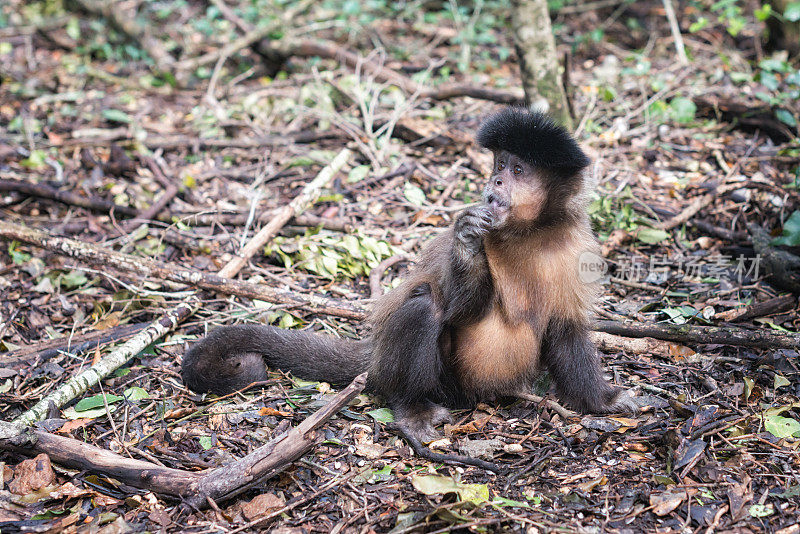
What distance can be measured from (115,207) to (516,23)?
406 cm

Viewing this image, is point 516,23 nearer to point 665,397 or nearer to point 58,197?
point 665,397

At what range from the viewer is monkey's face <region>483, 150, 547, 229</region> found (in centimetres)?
401

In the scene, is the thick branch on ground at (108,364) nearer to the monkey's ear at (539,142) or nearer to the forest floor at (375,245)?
the forest floor at (375,245)

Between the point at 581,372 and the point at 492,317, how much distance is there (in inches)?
26.8

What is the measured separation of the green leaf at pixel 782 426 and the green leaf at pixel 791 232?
5.89 feet

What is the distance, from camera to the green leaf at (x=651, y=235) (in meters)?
5.84

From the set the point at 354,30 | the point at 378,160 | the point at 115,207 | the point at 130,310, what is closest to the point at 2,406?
the point at 130,310

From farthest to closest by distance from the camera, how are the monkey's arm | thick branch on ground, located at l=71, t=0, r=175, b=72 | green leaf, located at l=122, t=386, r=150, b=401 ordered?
thick branch on ground, located at l=71, t=0, r=175, b=72 → green leaf, located at l=122, t=386, r=150, b=401 → the monkey's arm

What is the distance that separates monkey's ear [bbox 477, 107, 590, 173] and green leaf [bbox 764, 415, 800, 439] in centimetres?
178

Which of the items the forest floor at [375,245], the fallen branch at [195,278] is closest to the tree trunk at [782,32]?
the forest floor at [375,245]

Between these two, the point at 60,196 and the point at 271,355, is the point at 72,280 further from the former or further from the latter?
the point at 271,355

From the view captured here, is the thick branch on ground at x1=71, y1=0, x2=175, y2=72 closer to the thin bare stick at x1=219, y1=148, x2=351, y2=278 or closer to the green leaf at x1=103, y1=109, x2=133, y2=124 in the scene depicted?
the green leaf at x1=103, y1=109, x2=133, y2=124

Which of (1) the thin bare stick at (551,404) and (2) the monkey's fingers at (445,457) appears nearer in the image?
(2) the monkey's fingers at (445,457)

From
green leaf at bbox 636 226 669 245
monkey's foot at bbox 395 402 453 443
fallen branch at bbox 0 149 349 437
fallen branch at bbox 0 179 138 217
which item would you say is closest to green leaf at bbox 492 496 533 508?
monkey's foot at bbox 395 402 453 443
